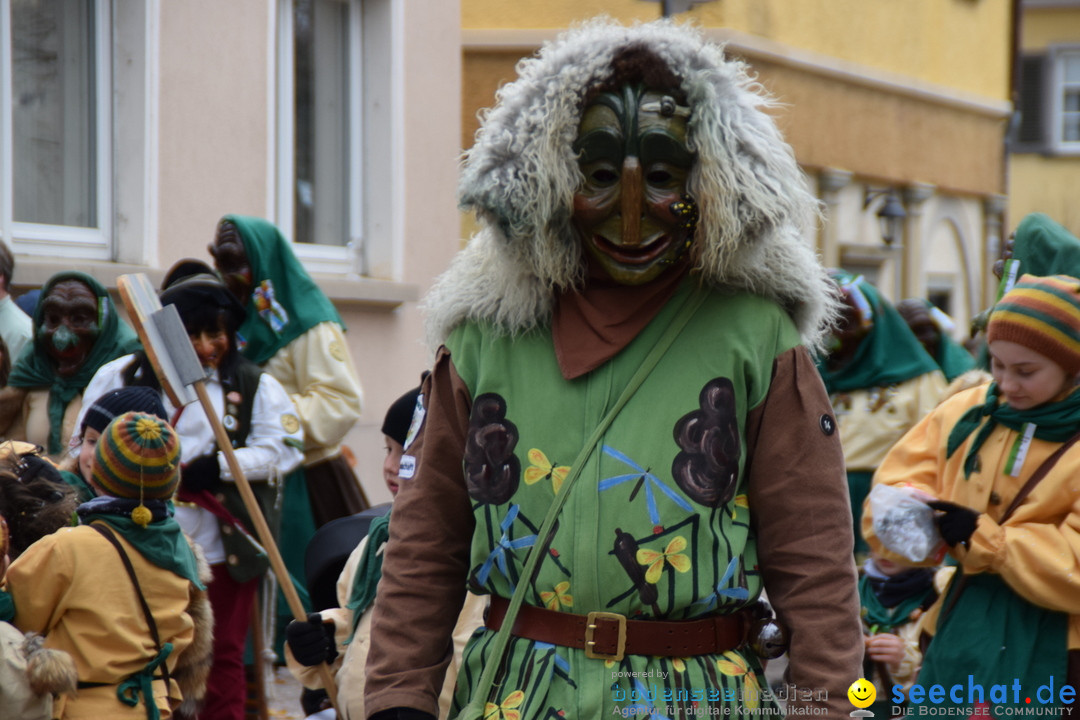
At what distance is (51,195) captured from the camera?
778 centimetres

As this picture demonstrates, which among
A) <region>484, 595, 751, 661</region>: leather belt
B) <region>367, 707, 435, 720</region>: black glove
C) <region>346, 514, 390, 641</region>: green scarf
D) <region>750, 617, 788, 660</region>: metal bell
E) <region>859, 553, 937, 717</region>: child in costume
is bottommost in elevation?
<region>859, 553, 937, 717</region>: child in costume

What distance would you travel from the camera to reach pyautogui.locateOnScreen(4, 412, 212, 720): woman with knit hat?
159 inches

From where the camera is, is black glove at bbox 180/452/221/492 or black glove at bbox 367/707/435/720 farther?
black glove at bbox 180/452/221/492

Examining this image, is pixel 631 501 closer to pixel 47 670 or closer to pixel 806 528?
pixel 806 528

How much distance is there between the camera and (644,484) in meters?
2.46

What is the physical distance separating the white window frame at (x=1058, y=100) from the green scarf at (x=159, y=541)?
2248cm

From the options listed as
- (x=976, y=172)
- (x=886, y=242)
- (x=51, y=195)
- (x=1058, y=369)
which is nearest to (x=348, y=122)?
(x=51, y=195)

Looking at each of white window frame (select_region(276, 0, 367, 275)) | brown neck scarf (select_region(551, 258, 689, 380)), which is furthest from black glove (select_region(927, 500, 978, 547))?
white window frame (select_region(276, 0, 367, 275))

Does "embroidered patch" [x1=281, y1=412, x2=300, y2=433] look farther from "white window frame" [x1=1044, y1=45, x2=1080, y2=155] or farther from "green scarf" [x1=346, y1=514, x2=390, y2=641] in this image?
"white window frame" [x1=1044, y1=45, x2=1080, y2=155]

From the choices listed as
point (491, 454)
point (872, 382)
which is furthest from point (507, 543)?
point (872, 382)

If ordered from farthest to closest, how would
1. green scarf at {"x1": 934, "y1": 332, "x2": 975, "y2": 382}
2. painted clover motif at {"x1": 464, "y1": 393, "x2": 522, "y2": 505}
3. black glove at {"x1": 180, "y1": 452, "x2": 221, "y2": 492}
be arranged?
green scarf at {"x1": 934, "y1": 332, "x2": 975, "y2": 382}, black glove at {"x1": 180, "y1": 452, "x2": 221, "y2": 492}, painted clover motif at {"x1": 464, "y1": 393, "x2": 522, "y2": 505}

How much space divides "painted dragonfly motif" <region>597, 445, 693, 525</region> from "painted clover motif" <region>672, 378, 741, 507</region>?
0.02 metres

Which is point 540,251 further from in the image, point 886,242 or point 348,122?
point 886,242

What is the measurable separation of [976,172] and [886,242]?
3037 millimetres
